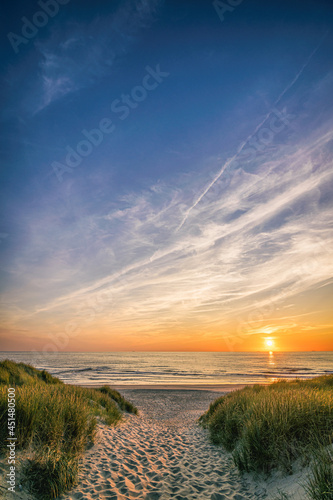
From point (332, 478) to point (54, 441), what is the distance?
Result: 5.10 m

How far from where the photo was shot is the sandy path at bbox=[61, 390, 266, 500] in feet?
16.0

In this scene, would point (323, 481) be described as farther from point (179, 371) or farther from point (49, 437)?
point (179, 371)

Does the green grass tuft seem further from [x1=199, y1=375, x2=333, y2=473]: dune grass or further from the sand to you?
[x1=199, y1=375, x2=333, y2=473]: dune grass

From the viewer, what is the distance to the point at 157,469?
6379 mm

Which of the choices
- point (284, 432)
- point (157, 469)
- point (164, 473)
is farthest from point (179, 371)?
point (284, 432)

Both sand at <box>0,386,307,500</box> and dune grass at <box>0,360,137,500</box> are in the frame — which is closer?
dune grass at <box>0,360,137,500</box>

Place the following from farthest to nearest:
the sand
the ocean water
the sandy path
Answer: the ocean water
the sandy path
the sand

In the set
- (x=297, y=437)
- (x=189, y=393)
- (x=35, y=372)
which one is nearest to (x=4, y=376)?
(x=35, y=372)

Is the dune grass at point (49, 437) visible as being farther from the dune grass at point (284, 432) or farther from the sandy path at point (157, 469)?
the dune grass at point (284, 432)

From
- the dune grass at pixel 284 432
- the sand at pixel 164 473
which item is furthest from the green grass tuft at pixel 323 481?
the dune grass at pixel 284 432

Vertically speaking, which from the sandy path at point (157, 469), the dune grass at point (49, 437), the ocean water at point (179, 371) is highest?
the dune grass at point (49, 437)

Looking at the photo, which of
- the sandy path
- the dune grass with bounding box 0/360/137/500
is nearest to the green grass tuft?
the sandy path

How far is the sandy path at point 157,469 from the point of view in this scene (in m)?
4.89

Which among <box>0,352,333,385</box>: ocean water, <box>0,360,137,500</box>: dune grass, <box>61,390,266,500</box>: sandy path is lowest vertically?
<box>0,352,333,385</box>: ocean water
